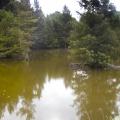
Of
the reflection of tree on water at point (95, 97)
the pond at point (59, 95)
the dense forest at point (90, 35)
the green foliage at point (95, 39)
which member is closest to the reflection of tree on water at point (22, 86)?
the pond at point (59, 95)

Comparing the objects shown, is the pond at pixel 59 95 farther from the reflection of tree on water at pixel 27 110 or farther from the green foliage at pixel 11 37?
the green foliage at pixel 11 37

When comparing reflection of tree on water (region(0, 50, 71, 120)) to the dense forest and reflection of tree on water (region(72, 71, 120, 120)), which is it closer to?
reflection of tree on water (region(72, 71, 120, 120))

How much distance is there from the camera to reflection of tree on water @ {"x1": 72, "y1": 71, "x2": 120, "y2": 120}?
37.9 ft

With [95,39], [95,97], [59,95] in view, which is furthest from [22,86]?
[95,39]

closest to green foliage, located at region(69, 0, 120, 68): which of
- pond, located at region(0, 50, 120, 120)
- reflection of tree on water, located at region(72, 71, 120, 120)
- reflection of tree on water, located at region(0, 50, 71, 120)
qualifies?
pond, located at region(0, 50, 120, 120)

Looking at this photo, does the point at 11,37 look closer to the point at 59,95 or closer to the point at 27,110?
the point at 59,95

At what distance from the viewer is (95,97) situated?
1475cm

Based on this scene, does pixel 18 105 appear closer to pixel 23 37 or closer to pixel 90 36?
pixel 90 36

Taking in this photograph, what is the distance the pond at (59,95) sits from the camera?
1190cm

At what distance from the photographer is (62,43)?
181 ft

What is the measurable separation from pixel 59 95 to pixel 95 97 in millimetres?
1957

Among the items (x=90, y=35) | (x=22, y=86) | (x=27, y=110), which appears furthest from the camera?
(x=90, y=35)

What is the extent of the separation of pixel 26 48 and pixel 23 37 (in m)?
1.23

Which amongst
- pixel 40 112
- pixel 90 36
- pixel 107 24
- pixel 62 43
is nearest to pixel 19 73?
pixel 90 36
